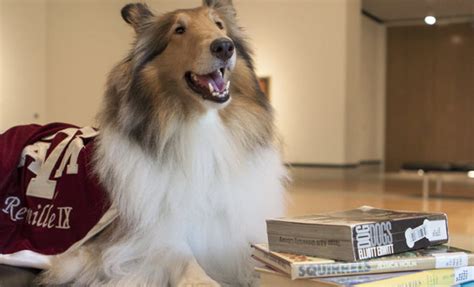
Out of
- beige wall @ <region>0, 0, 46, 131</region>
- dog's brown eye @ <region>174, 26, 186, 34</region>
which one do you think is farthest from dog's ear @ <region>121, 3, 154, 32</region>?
beige wall @ <region>0, 0, 46, 131</region>

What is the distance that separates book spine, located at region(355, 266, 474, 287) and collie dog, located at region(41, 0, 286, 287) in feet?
1.69

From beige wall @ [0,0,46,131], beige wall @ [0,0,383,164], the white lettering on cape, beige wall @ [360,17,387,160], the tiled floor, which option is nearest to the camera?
the white lettering on cape

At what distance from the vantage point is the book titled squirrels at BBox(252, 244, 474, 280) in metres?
1.20

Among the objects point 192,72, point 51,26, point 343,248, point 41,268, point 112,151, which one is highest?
point 51,26

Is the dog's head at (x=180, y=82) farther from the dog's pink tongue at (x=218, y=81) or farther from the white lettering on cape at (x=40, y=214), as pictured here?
the white lettering on cape at (x=40, y=214)

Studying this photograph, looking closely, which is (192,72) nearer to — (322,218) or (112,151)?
(112,151)

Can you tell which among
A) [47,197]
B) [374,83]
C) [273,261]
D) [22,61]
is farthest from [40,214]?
[374,83]

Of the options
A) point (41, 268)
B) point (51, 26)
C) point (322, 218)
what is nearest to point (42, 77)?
point (51, 26)

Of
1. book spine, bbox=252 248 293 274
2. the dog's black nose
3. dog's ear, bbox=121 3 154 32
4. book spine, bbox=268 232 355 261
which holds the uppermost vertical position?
dog's ear, bbox=121 3 154 32

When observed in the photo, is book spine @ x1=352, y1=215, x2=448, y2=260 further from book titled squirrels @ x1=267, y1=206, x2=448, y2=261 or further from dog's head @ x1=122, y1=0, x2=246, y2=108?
dog's head @ x1=122, y1=0, x2=246, y2=108

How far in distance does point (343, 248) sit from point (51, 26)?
7910 millimetres

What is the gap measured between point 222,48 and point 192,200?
Answer: 44cm

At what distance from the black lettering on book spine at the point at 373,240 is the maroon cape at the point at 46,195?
82 centimetres

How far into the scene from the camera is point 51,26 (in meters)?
8.30
